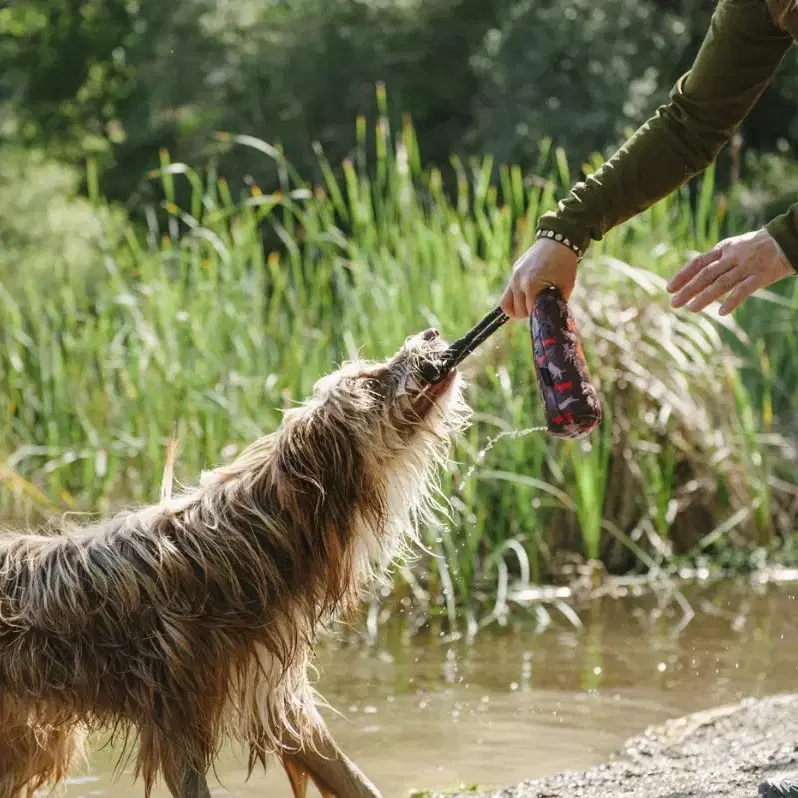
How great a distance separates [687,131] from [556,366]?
31.3 inches

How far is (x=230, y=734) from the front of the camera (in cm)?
326

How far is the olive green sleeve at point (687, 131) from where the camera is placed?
337cm

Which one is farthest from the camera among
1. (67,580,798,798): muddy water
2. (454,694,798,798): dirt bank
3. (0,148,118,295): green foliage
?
(0,148,118,295): green foliage

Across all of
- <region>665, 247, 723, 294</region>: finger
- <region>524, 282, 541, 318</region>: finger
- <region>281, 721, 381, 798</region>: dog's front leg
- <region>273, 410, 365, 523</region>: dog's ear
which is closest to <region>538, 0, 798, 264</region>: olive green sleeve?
<region>524, 282, 541, 318</region>: finger

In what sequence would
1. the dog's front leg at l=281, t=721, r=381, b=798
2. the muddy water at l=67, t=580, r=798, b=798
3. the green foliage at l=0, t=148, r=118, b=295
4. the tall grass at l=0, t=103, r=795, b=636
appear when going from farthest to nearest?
1. the green foliage at l=0, t=148, r=118, b=295
2. the tall grass at l=0, t=103, r=795, b=636
3. the muddy water at l=67, t=580, r=798, b=798
4. the dog's front leg at l=281, t=721, r=381, b=798

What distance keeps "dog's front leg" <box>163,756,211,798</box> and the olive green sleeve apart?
163 cm

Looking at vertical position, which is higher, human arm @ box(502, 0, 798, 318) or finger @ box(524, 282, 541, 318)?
human arm @ box(502, 0, 798, 318)

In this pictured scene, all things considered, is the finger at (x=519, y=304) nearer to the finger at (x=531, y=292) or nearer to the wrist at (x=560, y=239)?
the finger at (x=531, y=292)

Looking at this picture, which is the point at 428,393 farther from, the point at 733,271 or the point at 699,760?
the point at 699,760

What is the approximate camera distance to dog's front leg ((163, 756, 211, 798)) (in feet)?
10.2

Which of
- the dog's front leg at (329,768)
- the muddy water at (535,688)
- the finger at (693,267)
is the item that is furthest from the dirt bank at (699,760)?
the finger at (693,267)

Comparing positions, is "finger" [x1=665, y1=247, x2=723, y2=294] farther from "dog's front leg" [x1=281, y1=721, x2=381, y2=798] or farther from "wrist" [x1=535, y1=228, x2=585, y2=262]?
"dog's front leg" [x1=281, y1=721, x2=381, y2=798]

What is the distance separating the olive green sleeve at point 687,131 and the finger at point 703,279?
12.8 inches

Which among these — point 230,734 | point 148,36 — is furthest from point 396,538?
point 148,36
